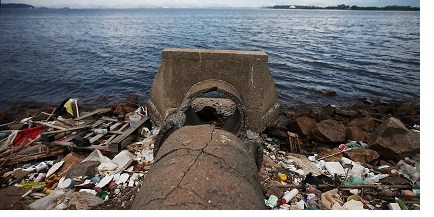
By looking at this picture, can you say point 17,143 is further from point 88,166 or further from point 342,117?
point 342,117

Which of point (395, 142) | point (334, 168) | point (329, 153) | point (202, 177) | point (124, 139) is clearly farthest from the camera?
point (329, 153)

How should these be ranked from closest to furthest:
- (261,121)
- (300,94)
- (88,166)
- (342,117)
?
1. (88,166)
2. (261,121)
3. (342,117)
4. (300,94)

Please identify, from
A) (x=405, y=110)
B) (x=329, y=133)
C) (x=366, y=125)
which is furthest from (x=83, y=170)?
(x=405, y=110)

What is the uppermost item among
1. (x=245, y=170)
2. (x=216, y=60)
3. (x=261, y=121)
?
(x=216, y=60)

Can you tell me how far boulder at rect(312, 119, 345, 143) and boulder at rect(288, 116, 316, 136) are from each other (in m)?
0.21

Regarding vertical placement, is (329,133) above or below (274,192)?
above

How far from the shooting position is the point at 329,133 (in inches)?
255

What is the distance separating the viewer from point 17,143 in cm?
630

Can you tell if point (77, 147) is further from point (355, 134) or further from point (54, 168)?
point (355, 134)

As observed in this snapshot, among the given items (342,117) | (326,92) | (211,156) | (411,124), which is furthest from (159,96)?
(326,92)

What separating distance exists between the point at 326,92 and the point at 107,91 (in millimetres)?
8927

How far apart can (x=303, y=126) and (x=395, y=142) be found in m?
1.89

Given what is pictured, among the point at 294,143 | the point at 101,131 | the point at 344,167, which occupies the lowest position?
the point at 344,167

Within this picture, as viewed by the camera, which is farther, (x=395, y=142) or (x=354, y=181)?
(x=395, y=142)
